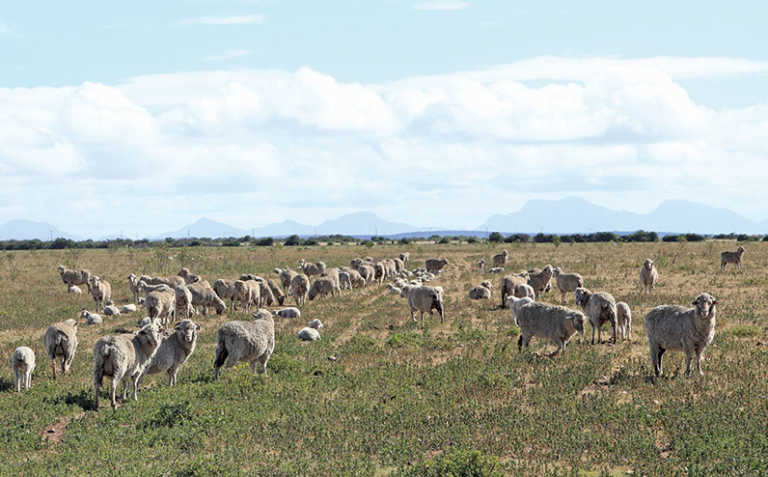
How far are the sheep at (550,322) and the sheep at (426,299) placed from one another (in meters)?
7.07

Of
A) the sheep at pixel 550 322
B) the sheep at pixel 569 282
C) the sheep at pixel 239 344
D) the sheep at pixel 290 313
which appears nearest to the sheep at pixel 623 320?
the sheep at pixel 550 322

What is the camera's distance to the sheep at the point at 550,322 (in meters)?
17.7

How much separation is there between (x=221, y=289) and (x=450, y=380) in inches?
804

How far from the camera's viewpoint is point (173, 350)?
15852 millimetres

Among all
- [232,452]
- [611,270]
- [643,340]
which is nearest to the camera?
[232,452]

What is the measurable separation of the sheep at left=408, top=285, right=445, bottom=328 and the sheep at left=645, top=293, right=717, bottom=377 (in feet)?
37.5

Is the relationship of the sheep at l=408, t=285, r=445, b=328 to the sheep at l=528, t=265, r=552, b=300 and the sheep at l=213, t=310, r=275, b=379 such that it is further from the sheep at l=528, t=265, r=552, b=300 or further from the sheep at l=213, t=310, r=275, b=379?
the sheep at l=213, t=310, r=275, b=379

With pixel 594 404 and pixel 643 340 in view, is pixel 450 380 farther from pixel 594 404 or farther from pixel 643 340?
pixel 643 340

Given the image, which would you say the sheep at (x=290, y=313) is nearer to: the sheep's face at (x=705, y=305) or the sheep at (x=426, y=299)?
the sheep at (x=426, y=299)

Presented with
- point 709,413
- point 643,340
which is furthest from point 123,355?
point 643,340

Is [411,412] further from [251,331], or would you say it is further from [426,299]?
[426,299]

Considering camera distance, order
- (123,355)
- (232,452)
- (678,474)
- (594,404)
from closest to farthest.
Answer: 1. (678,474)
2. (232,452)
3. (594,404)
4. (123,355)

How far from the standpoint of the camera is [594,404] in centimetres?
1299

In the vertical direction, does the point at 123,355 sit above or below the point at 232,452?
above
